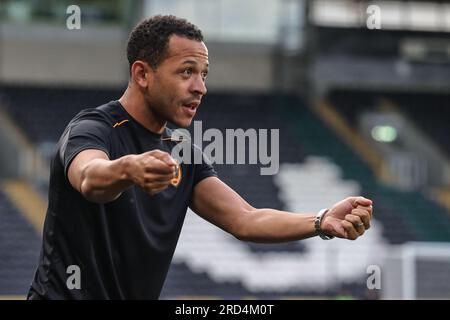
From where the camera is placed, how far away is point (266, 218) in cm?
394

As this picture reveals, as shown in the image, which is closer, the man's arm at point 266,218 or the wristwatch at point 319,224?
the man's arm at point 266,218

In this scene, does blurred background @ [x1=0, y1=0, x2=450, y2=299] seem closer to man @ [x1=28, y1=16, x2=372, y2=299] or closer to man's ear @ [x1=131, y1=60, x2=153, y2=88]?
man @ [x1=28, y1=16, x2=372, y2=299]

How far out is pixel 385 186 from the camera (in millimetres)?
19547

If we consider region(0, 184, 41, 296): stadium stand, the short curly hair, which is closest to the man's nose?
the short curly hair

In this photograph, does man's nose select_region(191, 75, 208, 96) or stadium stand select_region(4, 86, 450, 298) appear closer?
man's nose select_region(191, 75, 208, 96)

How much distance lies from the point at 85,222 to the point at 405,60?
1852 cm

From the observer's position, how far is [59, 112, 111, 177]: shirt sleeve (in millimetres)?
3404

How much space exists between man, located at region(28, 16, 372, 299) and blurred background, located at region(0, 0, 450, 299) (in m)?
12.0

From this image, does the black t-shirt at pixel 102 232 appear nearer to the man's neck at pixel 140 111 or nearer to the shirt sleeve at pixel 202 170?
the man's neck at pixel 140 111

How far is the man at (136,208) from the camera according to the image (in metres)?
3.55

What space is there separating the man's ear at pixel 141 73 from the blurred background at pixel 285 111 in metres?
12.1

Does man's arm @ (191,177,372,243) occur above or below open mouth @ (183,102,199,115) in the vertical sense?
below

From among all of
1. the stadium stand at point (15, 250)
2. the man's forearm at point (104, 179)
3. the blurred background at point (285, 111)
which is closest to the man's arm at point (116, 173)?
the man's forearm at point (104, 179)

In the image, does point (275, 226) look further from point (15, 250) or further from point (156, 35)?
point (15, 250)
